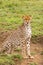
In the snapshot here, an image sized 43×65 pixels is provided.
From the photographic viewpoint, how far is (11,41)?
6121 millimetres

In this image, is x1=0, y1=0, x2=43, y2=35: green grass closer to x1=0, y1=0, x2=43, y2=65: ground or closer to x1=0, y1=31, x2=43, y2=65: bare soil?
x1=0, y1=0, x2=43, y2=65: ground

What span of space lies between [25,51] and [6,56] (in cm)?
51

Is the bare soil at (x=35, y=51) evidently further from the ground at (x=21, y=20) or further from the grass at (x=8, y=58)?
the grass at (x=8, y=58)

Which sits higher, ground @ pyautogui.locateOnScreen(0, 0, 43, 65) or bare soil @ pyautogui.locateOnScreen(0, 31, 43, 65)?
ground @ pyautogui.locateOnScreen(0, 0, 43, 65)

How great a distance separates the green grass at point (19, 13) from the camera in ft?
26.7

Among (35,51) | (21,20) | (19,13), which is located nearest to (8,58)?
(35,51)

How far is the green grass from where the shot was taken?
320 inches

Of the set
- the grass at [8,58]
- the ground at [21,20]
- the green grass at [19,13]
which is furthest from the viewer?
the green grass at [19,13]

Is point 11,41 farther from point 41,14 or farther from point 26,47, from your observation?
point 41,14

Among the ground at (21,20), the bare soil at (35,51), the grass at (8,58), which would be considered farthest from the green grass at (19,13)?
the grass at (8,58)

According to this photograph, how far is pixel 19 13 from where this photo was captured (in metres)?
9.27

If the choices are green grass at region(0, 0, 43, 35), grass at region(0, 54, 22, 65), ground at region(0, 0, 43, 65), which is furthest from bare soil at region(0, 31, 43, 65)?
green grass at region(0, 0, 43, 35)

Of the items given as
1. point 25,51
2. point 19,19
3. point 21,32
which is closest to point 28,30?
point 21,32

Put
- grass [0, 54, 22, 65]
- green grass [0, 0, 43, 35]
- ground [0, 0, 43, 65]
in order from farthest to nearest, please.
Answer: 1. green grass [0, 0, 43, 35]
2. ground [0, 0, 43, 65]
3. grass [0, 54, 22, 65]
